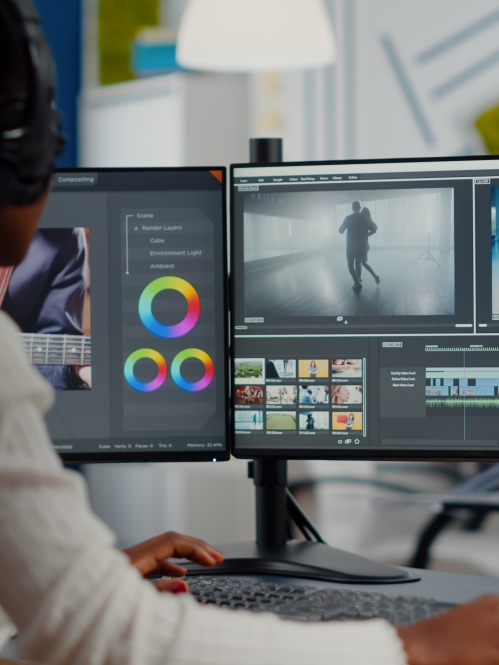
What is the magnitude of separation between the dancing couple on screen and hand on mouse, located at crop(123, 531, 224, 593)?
42cm

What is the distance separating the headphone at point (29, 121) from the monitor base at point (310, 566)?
668 millimetres

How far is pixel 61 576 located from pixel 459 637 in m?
0.33

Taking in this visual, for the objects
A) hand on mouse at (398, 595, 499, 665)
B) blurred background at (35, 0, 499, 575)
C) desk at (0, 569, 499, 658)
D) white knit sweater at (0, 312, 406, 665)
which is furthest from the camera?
Answer: blurred background at (35, 0, 499, 575)

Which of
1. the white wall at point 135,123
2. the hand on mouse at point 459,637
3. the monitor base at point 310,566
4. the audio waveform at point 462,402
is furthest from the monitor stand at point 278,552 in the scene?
the white wall at point 135,123

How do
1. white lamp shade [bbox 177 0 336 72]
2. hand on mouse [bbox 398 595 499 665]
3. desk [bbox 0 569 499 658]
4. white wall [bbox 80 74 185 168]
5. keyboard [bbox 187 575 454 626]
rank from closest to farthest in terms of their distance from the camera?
hand on mouse [bbox 398 595 499 665] < keyboard [bbox 187 575 454 626] < desk [bbox 0 569 499 658] < white lamp shade [bbox 177 0 336 72] < white wall [bbox 80 74 185 168]

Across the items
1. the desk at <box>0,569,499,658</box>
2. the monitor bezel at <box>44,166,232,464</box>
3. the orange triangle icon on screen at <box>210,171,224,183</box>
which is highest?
the orange triangle icon on screen at <box>210,171,224,183</box>

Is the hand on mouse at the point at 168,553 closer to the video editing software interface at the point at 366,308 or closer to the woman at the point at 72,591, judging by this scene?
the video editing software interface at the point at 366,308

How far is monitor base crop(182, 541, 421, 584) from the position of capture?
3.59ft

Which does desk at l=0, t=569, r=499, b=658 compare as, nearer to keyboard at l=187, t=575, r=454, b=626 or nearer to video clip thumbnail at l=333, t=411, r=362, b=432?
keyboard at l=187, t=575, r=454, b=626

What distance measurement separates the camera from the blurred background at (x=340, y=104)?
3.68 m

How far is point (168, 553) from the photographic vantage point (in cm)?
107

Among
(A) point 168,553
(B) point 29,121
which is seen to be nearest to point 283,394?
(A) point 168,553

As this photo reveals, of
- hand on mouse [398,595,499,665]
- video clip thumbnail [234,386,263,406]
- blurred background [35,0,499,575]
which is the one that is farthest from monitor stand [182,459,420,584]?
blurred background [35,0,499,575]

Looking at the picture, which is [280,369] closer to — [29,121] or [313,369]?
[313,369]
